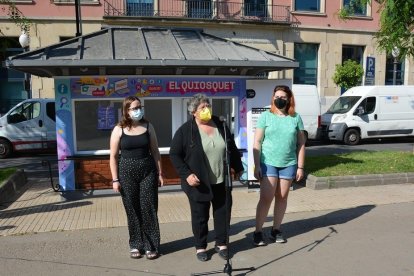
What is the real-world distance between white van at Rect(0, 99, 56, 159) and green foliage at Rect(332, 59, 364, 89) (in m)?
15.6

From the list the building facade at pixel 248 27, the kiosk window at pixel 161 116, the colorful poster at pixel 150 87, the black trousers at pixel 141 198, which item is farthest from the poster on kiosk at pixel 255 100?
the building facade at pixel 248 27

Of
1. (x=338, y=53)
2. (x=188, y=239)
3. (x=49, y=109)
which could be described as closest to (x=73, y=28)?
(x=49, y=109)

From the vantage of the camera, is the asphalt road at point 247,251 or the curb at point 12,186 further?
the curb at point 12,186

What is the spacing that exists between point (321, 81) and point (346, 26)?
3.78 m

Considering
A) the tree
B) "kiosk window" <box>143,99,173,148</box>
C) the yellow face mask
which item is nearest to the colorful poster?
"kiosk window" <box>143,99,173,148</box>

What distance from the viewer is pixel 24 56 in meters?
7.12

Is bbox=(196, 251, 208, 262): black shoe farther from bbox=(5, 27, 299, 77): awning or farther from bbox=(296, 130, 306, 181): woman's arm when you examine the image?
bbox=(5, 27, 299, 77): awning

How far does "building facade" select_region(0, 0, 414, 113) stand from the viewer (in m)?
22.7

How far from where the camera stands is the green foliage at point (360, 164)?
9.14 meters

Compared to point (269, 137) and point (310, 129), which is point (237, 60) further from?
point (310, 129)

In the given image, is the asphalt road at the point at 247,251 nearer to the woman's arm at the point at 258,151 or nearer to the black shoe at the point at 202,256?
the black shoe at the point at 202,256

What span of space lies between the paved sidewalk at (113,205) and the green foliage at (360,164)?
23.2 inches

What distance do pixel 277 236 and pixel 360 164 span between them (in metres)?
5.12

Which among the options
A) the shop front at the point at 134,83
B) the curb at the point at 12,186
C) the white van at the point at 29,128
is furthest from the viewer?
the white van at the point at 29,128
